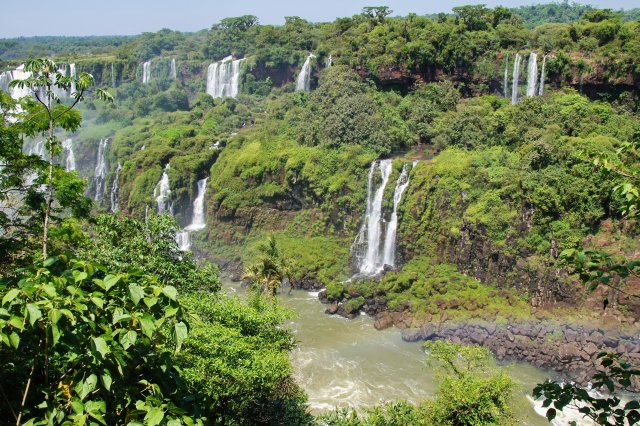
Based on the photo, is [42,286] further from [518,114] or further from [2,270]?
[518,114]

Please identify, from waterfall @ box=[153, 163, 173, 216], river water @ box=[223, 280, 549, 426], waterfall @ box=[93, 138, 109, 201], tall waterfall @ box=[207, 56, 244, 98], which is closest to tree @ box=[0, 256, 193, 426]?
river water @ box=[223, 280, 549, 426]

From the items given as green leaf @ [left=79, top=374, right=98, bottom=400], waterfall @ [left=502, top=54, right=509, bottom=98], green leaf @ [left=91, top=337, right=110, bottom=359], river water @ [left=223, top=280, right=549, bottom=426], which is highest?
waterfall @ [left=502, top=54, right=509, bottom=98]

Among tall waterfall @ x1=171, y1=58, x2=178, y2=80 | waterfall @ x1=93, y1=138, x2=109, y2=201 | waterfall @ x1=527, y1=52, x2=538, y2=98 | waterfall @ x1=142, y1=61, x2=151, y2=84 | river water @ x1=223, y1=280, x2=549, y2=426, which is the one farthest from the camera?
waterfall @ x1=142, y1=61, x2=151, y2=84

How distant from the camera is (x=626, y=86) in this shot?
36156 millimetres

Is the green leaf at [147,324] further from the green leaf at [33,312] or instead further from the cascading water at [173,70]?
the cascading water at [173,70]

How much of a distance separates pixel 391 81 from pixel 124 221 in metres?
31.7

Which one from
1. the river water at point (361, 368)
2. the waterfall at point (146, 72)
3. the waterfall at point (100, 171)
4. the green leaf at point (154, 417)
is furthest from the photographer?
the waterfall at point (146, 72)

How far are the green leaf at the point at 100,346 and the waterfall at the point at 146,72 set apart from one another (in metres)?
69.6

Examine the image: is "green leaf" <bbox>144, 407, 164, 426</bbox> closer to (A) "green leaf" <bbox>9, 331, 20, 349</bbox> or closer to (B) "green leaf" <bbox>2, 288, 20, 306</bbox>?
(A) "green leaf" <bbox>9, 331, 20, 349</bbox>

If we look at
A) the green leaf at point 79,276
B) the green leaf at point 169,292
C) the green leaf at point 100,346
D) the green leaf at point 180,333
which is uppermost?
the green leaf at point 79,276

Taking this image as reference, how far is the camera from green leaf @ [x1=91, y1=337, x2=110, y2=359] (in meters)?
3.84

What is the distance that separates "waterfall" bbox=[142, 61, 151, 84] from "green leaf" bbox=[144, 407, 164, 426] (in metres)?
69.8

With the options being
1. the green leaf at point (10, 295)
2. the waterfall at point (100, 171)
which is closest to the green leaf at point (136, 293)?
the green leaf at point (10, 295)

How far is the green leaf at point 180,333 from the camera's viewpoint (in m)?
3.80
